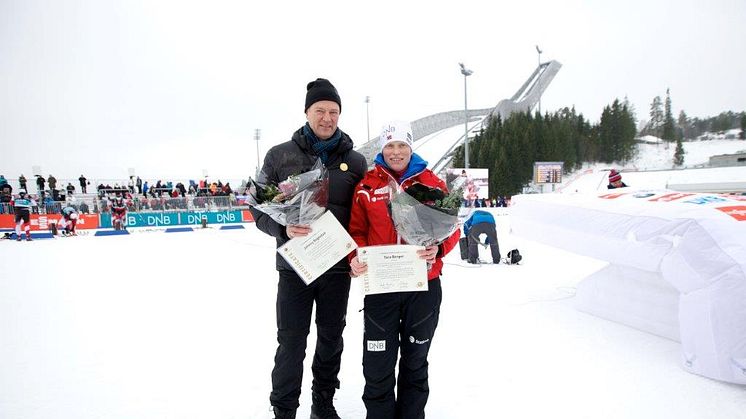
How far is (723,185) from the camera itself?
8609 millimetres

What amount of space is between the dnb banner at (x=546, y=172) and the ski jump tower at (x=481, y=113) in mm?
10278

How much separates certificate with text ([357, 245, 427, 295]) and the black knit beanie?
2.87ft

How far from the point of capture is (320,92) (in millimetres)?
2203

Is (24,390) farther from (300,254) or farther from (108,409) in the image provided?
(300,254)

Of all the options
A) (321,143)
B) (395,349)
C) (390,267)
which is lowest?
(395,349)

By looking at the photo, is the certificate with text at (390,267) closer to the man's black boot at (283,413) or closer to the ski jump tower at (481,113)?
the man's black boot at (283,413)

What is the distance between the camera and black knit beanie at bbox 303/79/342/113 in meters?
2.20

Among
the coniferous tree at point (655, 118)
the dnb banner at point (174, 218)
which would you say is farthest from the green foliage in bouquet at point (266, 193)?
the coniferous tree at point (655, 118)

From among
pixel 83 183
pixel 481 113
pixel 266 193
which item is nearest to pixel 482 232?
pixel 266 193

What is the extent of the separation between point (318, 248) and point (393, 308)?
1.61ft

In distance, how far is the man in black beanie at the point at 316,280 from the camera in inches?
85.7

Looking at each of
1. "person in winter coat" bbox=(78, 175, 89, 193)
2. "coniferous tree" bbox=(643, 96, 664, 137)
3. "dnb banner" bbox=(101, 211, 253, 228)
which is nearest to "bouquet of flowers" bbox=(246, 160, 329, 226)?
"dnb banner" bbox=(101, 211, 253, 228)

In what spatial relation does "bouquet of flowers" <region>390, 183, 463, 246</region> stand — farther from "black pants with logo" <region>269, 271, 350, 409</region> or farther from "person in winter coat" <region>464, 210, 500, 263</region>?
"person in winter coat" <region>464, 210, 500, 263</region>

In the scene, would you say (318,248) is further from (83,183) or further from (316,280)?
(83,183)
